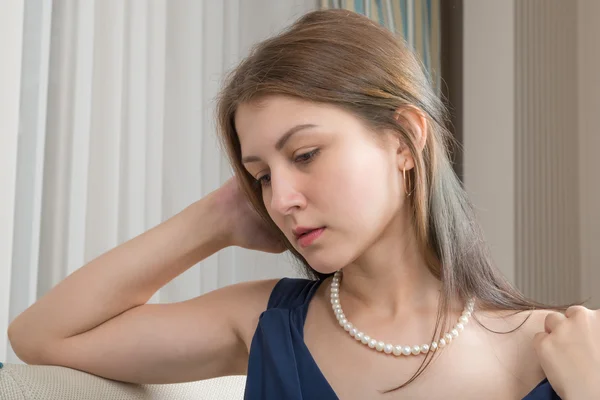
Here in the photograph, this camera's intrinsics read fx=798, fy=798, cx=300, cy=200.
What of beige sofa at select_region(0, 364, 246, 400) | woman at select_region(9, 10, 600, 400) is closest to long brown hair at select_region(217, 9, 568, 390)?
woman at select_region(9, 10, 600, 400)

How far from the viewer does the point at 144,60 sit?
247cm

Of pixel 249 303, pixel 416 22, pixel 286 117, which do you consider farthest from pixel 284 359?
pixel 416 22

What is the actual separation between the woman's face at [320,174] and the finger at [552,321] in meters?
0.30

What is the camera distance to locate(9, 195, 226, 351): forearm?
1429 mm

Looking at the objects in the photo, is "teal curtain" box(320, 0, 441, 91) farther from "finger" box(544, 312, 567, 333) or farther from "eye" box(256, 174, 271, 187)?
"finger" box(544, 312, 567, 333)

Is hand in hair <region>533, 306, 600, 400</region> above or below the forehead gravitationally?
below

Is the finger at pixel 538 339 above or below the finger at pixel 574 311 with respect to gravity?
below

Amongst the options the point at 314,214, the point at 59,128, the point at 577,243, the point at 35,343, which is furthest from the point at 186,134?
the point at 577,243

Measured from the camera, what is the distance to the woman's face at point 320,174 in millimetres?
1218

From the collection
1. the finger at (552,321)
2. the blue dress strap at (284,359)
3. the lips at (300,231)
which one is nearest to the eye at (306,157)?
the lips at (300,231)

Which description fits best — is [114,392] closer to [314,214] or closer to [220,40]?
[314,214]

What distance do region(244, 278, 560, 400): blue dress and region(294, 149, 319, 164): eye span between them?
0.31 m

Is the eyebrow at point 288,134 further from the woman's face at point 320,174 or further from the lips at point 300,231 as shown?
the lips at point 300,231

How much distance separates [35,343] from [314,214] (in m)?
0.59
